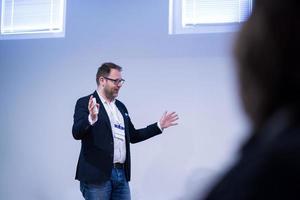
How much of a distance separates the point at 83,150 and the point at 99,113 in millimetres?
274

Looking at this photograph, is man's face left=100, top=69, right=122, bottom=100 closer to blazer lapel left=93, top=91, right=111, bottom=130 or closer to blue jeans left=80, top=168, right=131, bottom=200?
blazer lapel left=93, top=91, right=111, bottom=130

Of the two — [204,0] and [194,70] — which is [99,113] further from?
[204,0]

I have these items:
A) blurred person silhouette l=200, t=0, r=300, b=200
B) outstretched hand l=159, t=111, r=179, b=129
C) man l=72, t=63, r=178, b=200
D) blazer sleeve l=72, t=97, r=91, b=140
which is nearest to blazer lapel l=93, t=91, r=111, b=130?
man l=72, t=63, r=178, b=200

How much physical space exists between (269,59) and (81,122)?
2.36m

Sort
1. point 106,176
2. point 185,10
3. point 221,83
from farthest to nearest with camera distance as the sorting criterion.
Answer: point 185,10
point 221,83
point 106,176

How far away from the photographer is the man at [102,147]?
278 cm

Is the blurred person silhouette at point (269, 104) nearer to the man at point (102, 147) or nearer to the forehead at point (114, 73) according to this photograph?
the man at point (102, 147)

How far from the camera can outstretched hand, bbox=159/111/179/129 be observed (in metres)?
3.16

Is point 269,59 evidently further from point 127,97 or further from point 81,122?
point 127,97

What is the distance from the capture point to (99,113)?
2.90 metres

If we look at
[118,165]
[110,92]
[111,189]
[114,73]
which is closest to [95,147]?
[118,165]

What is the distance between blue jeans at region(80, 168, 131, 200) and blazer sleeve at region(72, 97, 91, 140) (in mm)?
333

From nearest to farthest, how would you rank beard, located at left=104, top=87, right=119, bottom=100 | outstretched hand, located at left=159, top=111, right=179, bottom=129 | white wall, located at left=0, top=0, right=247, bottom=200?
1. beard, located at left=104, top=87, right=119, bottom=100
2. outstretched hand, located at left=159, top=111, right=179, bottom=129
3. white wall, located at left=0, top=0, right=247, bottom=200

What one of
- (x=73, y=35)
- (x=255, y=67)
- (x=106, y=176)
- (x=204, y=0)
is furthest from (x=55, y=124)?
(x=255, y=67)
